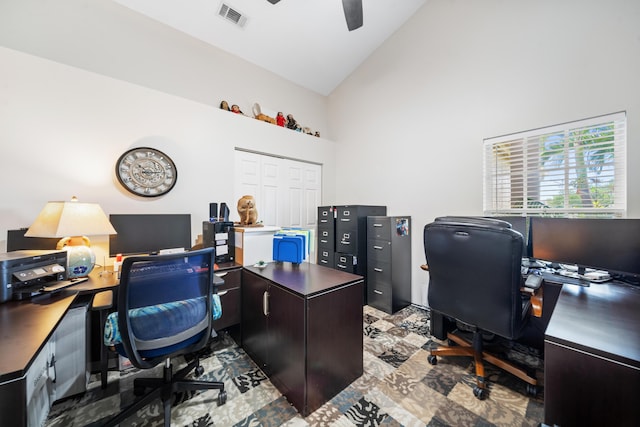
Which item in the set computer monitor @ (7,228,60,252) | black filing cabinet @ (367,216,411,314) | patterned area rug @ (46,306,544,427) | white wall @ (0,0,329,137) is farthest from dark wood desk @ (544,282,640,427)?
white wall @ (0,0,329,137)

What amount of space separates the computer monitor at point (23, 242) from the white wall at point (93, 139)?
201 mm

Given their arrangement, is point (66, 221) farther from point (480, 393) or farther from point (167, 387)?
point (480, 393)

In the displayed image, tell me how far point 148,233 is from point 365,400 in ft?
7.57

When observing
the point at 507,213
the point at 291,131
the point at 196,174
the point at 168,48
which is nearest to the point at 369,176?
the point at 291,131

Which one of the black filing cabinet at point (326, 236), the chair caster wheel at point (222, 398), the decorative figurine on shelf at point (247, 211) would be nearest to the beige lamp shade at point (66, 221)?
the decorative figurine on shelf at point (247, 211)

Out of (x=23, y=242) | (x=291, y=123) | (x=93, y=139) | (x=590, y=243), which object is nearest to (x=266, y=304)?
(x=23, y=242)

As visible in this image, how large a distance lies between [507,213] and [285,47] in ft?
11.5

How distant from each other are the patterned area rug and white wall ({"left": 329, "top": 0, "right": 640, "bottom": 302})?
138 centimetres

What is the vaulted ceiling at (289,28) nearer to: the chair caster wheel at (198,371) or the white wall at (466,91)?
the white wall at (466,91)

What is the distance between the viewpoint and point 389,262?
291 centimetres

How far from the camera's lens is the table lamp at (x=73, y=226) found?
166cm

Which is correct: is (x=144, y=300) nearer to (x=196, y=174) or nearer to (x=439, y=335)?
(x=196, y=174)

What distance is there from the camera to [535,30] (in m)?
2.28

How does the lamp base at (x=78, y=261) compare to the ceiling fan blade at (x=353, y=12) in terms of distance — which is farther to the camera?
the ceiling fan blade at (x=353, y=12)
